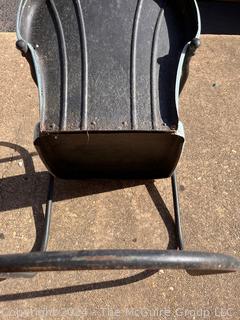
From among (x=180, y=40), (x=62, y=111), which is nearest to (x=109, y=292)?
(x=62, y=111)

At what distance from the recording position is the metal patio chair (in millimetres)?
1594

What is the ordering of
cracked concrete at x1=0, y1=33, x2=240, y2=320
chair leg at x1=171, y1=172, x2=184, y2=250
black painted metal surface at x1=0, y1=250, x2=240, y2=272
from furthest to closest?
chair leg at x1=171, y1=172, x2=184, y2=250
cracked concrete at x1=0, y1=33, x2=240, y2=320
black painted metal surface at x1=0, y1=250, x2=240, y2=272

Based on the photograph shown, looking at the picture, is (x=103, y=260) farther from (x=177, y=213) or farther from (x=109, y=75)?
(x=177, y=213)

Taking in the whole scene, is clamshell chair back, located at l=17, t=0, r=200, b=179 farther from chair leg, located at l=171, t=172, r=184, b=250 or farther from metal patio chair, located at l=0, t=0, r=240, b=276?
chair leg, located at l=171, t=172, r=184, b=250

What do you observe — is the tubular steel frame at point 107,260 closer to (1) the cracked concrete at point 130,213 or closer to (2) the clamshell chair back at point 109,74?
(2) the clamshell chair back at point 109,74

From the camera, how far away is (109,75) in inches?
65.7

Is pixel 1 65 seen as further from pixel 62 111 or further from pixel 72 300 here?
pixel 72 300

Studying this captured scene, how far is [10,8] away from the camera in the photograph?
315cm

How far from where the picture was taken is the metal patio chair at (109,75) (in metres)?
1.59

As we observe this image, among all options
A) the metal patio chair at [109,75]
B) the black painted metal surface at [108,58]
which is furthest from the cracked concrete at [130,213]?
the black painted metal surface at [108,58]

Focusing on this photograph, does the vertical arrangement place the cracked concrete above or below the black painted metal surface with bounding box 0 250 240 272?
below

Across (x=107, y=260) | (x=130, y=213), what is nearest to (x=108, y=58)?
(x=130, y=213)

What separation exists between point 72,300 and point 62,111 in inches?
33.1

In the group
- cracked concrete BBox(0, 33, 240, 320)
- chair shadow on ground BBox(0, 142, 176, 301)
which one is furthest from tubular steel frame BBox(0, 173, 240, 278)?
chair shadow on ground BBox(0, 142, 176, 301)
